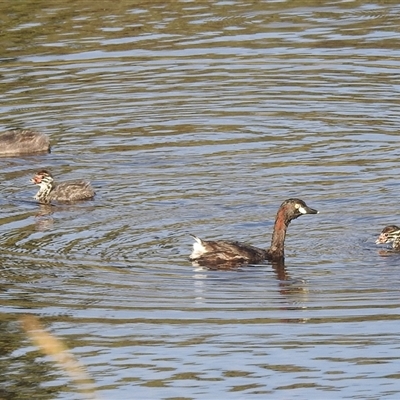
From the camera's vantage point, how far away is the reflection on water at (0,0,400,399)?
9797mm

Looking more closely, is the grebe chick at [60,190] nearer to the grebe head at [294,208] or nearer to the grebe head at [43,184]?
the grebe head at [43,184]

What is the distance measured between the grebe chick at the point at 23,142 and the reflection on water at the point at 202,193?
8.6 inches

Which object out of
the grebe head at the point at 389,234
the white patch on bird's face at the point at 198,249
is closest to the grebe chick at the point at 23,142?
the white patch on bird's face at the point at 198,249

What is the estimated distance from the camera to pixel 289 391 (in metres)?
8.94

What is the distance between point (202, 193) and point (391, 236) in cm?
298

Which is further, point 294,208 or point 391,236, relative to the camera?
point 294,208

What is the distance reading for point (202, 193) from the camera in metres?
15.6

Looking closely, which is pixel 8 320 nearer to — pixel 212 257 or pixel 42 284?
pixel 42 284

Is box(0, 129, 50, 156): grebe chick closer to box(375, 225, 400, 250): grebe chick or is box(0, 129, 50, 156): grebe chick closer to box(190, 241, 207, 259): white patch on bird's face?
box(190, 241, 207, 259): white patch on bird's face

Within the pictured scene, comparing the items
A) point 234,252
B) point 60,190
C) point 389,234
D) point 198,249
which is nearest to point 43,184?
point 60,190

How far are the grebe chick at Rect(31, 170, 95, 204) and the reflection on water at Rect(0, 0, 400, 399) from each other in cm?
13

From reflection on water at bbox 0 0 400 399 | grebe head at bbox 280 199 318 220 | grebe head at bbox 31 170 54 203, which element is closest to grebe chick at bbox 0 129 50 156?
reflection on water at bbox 0 0 400 399

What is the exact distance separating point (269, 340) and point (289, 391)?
132 centimetres

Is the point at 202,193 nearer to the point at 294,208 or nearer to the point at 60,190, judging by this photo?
the point at 60,190
